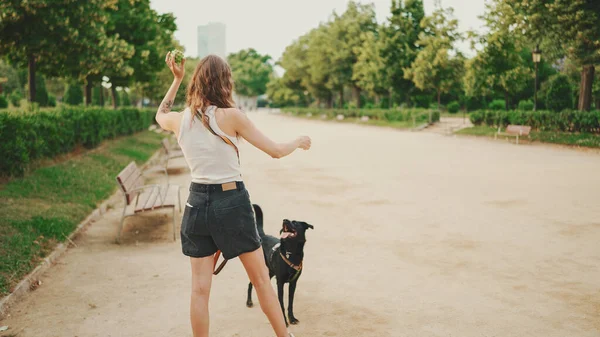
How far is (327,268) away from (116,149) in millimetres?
12697

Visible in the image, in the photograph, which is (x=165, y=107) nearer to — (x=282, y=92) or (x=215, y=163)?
(x=215, y=163)

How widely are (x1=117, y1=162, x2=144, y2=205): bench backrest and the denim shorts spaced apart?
4430 millimetres

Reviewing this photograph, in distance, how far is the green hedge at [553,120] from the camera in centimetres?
2264

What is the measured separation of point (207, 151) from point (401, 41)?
48.8 meters

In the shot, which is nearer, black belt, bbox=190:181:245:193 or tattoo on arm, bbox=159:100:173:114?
black belt, bbox=190:181:245:193

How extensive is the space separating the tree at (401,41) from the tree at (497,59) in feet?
44.9

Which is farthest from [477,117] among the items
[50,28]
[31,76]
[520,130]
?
[50,28]

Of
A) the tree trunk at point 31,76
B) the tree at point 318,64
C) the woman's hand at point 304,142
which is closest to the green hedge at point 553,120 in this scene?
the tree trunk at point 31,76

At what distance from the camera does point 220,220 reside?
10.3ft

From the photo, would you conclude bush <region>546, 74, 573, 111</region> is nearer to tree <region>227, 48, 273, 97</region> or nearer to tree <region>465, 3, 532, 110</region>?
tree <region>465, 3, 532, 110</region>

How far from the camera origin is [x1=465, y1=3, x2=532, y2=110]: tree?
1307 inches

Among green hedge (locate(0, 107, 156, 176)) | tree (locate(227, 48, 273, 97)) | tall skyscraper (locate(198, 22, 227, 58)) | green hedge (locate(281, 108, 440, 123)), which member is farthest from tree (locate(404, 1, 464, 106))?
tree (locate(227, 48, 273, 97))

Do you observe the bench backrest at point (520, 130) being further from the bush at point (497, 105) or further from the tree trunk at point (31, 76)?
the bush at point (497, 105)

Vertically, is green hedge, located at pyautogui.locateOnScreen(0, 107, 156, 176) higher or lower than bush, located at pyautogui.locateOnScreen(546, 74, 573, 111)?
lower
